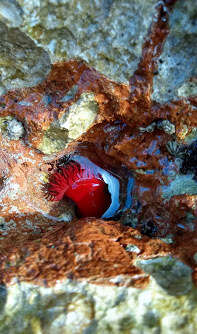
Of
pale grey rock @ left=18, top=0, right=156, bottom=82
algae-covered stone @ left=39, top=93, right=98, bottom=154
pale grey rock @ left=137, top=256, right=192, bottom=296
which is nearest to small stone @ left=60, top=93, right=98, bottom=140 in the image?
algae-covered stone @ left=39, top=93, right=98, bottom=154

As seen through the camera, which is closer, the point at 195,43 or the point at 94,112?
the point at 195,43

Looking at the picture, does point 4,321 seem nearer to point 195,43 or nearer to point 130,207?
point 130,207

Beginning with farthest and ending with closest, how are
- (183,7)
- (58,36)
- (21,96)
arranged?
(21,96) → (58,36) → (183,7)

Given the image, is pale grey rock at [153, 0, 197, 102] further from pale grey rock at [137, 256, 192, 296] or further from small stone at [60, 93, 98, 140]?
pale grey rock at [137, 256, 192, 296]

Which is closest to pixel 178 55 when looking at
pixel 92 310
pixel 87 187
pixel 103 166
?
pixel 103 166

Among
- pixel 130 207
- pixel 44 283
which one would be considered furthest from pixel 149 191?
pixel 44 283

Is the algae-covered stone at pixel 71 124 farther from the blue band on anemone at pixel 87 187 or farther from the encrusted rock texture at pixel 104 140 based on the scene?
the blue band on anemone at pixel 87 187
